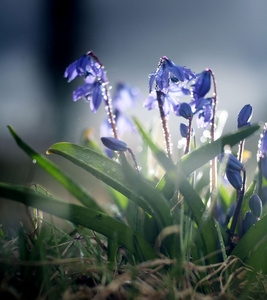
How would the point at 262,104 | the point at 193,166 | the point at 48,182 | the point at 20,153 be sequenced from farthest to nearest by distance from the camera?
the point at 262,104, the point at 20,153, the point at 48,182, the point at 193,166

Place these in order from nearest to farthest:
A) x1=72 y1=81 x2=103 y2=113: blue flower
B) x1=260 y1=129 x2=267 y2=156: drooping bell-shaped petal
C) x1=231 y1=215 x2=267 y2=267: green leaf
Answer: x1=231 y1=215 x2=267 y2=267: green leaf < x1=260 y1=129 x2=267 y2=156: drooping bell-shaped petal < x1=72 y1=81 x2=103 y2=113: blue flower

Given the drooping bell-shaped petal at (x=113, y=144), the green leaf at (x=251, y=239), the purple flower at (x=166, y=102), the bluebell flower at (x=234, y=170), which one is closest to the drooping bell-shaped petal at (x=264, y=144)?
the bluebell flower at (x=234, y=170)

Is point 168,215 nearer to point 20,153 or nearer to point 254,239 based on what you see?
point 254,239

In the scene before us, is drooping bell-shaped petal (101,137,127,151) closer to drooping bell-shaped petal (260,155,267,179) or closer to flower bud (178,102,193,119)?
flower bud (178,102,193,119)

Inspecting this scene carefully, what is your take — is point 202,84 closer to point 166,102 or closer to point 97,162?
point 166,102

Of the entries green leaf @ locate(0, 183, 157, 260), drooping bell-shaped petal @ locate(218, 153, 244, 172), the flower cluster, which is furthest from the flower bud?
green leaf @ locate(0, 183, 157, 260)

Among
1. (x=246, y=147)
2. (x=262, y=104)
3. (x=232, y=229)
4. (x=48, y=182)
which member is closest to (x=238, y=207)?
(x=232, y=229)

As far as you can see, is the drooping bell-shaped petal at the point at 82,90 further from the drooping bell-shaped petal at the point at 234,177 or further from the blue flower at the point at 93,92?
the drooping bell-shaped petal at the point at 234,177
